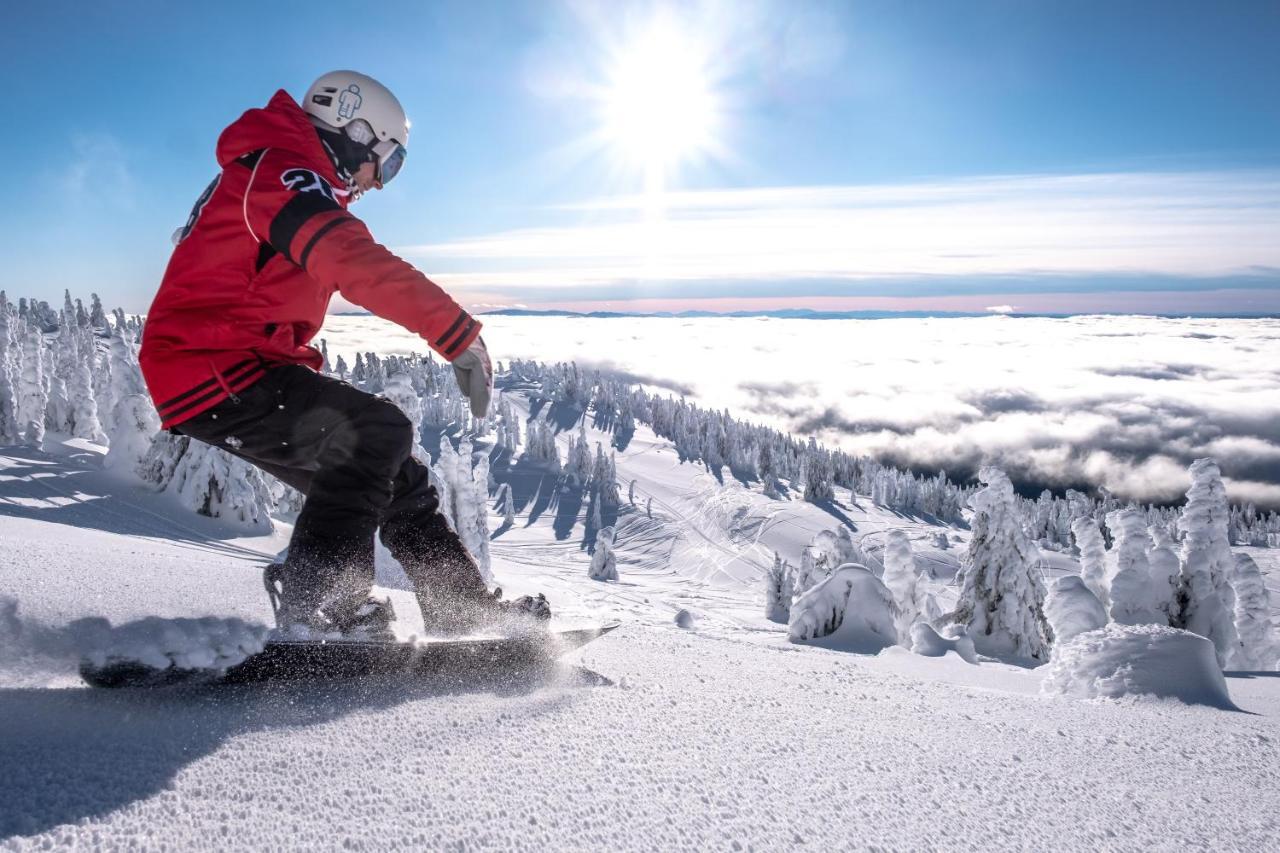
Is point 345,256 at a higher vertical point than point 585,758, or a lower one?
higher

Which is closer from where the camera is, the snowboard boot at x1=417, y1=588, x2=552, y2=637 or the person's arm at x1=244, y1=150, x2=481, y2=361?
the person's arm at x1=244, y1=150, x2=481, y2=361

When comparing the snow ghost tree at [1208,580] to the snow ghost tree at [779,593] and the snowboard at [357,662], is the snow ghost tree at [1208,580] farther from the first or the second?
the snowboard at [357,662]

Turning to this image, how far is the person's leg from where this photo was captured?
2725 mm

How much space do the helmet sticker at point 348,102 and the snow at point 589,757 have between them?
88.3 inches

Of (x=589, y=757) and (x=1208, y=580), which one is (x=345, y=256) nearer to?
(x=589, y=757)

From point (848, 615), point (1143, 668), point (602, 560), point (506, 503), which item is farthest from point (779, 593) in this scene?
point (506, 503)

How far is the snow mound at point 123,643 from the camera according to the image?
188 cm

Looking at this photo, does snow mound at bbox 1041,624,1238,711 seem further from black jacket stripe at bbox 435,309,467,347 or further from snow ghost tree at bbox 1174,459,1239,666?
snow ghost tree at bbox 1174,459,1239,666

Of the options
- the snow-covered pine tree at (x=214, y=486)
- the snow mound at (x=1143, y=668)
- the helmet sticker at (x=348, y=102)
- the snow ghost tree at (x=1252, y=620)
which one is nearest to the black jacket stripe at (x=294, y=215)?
the helmet sticker at (x=348, y=102)

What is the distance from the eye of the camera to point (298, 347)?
9.93 feet

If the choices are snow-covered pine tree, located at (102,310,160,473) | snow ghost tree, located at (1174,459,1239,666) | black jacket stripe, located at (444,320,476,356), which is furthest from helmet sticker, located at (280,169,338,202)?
snow ghost tree, located at (1174,459,1239,666)

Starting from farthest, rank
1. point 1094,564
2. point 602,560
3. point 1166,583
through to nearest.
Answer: point 602,560 < point 1094,564 < point 1166,583

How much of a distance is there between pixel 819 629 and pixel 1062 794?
39.2 ft

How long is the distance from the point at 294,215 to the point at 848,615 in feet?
39.0
